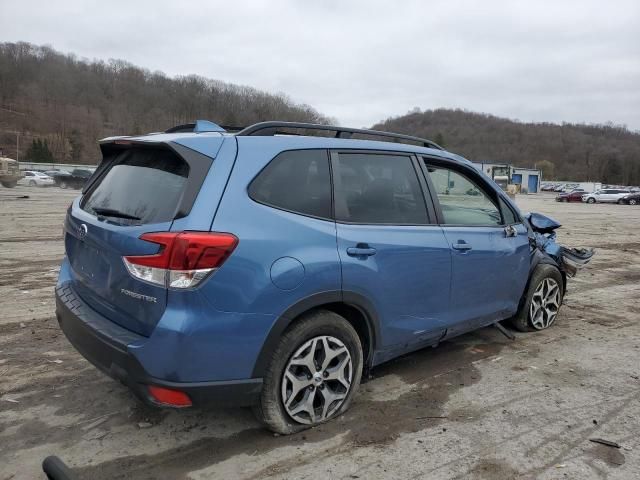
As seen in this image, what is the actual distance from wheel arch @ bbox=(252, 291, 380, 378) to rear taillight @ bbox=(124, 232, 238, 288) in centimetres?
50

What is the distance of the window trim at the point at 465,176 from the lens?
3.72 m

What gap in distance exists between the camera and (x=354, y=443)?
9.70 feet

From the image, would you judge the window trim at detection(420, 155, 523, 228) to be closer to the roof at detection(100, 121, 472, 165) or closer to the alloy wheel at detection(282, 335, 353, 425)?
the roof at detection(100, 121, 472, 165)

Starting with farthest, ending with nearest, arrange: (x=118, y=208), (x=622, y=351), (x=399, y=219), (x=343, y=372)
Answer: (x=622, y=351) < (x=399, y=219) < (x=343, y=372) < (x=118, y=208)

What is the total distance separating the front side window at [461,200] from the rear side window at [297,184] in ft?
3.49

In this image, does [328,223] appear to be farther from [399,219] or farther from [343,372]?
[343,372]

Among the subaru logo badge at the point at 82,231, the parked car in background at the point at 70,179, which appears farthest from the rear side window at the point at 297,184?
the parked car in background at the point at 70,179

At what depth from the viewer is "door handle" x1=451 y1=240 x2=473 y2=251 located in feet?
12.1

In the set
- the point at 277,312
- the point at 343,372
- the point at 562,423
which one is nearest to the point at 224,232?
the point at 277,312

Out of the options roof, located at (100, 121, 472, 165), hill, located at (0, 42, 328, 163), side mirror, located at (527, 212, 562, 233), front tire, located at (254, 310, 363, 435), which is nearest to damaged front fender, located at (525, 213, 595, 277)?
side mirror, located at (527, 212, 562, 233)

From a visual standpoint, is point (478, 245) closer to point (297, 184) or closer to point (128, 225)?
point (297, 184)

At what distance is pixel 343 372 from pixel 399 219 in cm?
109

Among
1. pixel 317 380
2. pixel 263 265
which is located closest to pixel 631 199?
pixel 317 380

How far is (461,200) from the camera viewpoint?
409 centimetres
